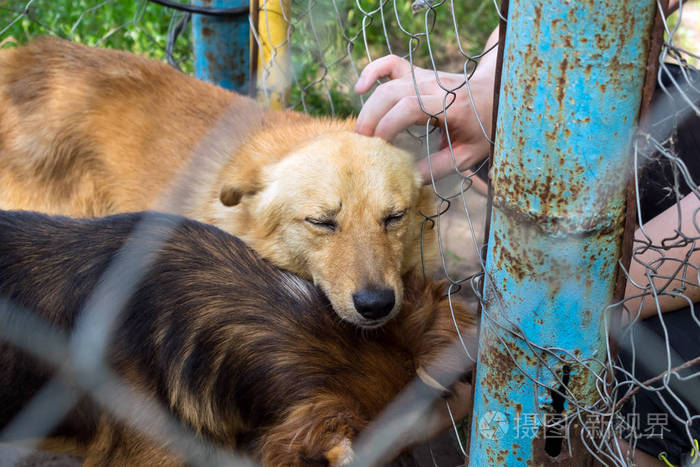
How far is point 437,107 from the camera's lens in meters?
2.04

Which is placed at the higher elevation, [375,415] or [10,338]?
[375,415]

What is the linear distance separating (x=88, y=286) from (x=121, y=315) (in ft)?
0.40

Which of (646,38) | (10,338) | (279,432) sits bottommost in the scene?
(10,338)

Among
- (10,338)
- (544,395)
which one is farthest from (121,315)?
(544,395)

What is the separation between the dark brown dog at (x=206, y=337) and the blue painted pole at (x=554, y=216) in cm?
33

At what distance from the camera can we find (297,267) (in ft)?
8.20

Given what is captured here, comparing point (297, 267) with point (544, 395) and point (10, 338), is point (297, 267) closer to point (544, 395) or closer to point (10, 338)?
point (10, 338)

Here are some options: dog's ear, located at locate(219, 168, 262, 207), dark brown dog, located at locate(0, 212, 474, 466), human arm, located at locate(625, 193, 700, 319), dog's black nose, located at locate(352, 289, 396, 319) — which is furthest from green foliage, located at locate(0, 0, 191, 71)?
human arm, located at locate(625, 193, 700, 319)

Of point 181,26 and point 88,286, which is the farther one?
point 181,26

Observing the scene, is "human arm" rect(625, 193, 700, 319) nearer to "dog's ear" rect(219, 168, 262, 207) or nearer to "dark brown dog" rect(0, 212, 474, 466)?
"dark brown dog" rect(0, 212, 474, 466)

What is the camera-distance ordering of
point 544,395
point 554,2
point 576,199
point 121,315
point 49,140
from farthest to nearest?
point 49,140
point 121,315
point 544,395
point 576,199
point 554,2

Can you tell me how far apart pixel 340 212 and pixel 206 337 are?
2.43 feet

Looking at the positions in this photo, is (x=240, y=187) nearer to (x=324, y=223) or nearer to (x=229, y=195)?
(x=229, y=195)

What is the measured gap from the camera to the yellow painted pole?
10.3 feet
